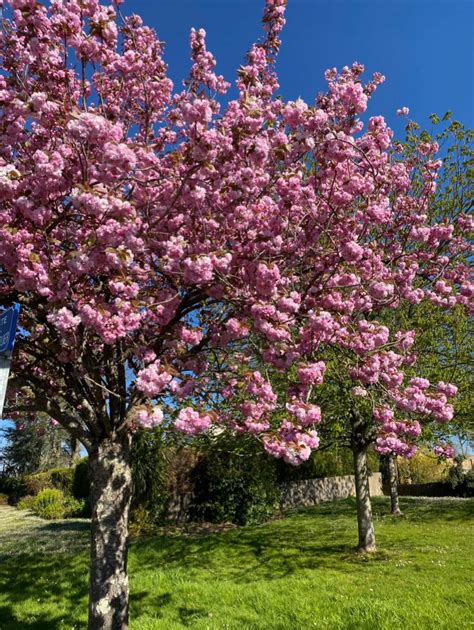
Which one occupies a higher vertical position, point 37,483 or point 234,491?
point 234,491

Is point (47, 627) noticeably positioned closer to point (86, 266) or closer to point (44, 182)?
point (86, 266)

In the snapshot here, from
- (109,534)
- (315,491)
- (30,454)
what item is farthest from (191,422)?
(30,454)

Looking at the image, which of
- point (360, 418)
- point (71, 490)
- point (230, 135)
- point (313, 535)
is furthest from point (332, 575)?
point (71, 490)

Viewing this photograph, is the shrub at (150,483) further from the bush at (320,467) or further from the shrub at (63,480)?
the shrub at (63,480)

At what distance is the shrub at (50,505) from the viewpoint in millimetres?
21609

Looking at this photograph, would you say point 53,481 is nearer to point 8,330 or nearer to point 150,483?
point 150,483

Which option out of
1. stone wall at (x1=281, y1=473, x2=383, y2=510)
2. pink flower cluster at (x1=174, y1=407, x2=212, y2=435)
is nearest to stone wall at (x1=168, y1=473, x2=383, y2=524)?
stone wall at (x1=281, y1=473, x2=383, y2=510)

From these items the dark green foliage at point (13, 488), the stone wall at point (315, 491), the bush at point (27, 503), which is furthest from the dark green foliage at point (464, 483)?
the dark green foliage at point (13, 488)

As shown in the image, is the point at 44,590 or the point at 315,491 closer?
the point at 44,590

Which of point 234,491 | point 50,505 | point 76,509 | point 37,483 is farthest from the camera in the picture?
point 37,483

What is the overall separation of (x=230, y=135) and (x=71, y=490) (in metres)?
25.8

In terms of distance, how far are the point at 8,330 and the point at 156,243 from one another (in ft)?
7.63

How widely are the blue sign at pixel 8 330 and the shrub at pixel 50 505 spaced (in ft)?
68.1

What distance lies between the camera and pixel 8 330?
382cm
